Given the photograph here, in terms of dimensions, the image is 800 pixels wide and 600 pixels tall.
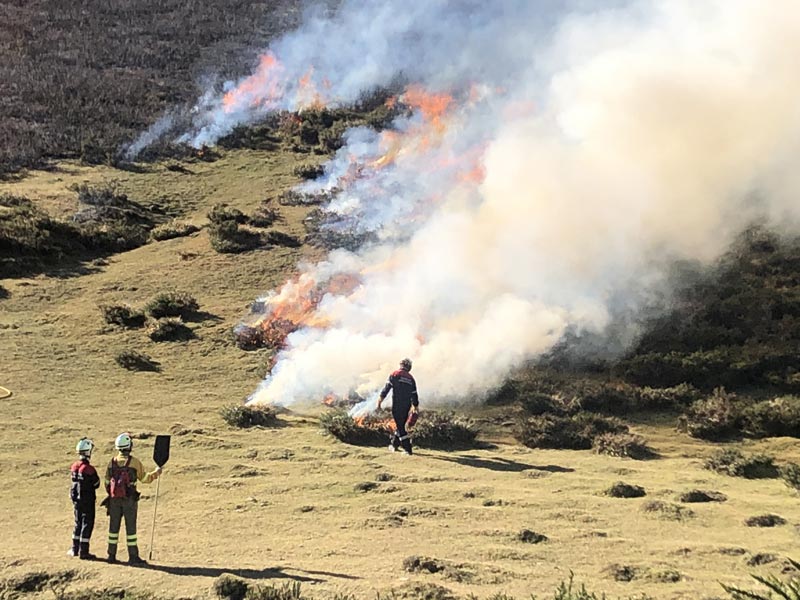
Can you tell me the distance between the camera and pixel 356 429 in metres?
15.3

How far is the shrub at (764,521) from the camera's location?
1041cm

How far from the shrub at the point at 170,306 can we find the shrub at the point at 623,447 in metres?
13.9

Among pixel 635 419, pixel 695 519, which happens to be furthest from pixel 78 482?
pixel 635 419

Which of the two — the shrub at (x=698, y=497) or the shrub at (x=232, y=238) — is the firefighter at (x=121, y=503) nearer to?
the shrub at (x=698, y=497)

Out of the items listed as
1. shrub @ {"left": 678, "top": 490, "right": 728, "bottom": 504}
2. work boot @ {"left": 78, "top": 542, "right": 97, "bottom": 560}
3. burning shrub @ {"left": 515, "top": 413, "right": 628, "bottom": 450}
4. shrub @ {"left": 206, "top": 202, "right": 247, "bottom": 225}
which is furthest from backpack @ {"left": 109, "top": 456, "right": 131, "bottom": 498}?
shrub @ {"left": 206, "top": 202, "right": 247, "bottom": 225}

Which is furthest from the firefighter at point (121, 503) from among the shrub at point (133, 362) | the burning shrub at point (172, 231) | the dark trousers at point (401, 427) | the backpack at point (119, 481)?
the burning shrub at point (172, 231)

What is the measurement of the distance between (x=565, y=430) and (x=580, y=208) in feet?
26.4

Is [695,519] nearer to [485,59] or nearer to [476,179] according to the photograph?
[476,179]

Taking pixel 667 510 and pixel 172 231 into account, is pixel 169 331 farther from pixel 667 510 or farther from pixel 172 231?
pixel 667 510

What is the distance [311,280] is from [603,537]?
16.6 meters

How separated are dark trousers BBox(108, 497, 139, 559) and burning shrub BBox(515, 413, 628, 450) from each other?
8.29 metres

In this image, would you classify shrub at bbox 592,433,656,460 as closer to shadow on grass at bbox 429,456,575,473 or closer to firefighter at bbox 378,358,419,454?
shadow on grass at bbox 429,456,575,473

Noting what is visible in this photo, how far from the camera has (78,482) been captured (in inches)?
374

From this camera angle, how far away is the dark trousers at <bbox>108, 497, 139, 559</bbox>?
9.39 m
